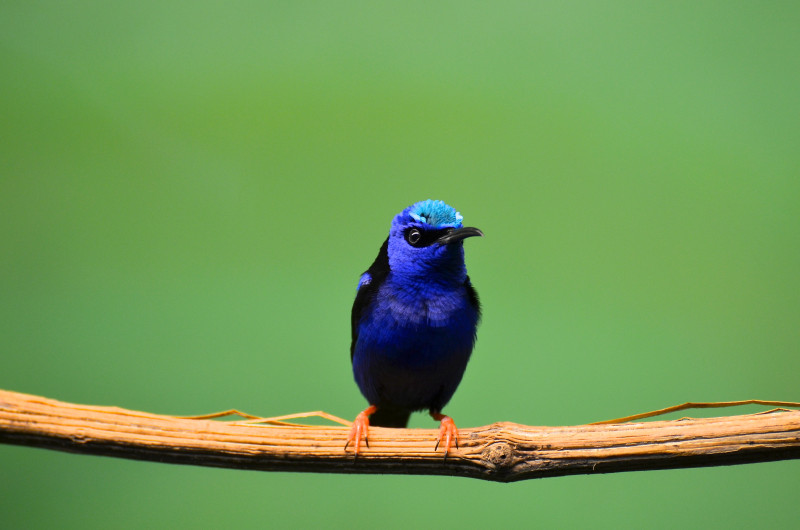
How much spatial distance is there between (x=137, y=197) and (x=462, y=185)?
215 centimetres

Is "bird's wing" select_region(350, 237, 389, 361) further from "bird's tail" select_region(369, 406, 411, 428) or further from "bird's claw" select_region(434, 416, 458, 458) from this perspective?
"bird's claw" select_region(434, 416, 458, 458)

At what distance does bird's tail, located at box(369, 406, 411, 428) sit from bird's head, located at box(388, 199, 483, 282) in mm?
668

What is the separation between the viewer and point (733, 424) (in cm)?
221

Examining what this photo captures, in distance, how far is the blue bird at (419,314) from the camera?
2805 mm

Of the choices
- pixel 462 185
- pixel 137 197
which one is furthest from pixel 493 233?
pixel 137 197

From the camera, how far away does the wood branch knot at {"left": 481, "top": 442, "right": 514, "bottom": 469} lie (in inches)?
88.1

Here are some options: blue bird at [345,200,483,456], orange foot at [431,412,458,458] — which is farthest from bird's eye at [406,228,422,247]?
orange foot at [431,412,458,458]

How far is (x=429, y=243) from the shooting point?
111 inches

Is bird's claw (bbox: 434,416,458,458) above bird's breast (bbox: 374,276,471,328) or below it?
below

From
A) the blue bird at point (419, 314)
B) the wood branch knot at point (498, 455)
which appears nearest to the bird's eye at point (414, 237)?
the blue bird at point (419, 314)

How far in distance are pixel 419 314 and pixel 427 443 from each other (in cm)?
60

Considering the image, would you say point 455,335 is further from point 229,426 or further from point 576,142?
point 576,142

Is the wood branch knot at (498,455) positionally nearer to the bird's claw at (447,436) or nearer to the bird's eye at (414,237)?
the bird's claw at (447,436)

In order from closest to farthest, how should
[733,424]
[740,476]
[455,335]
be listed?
[733,424] < [455,335] < [740,476]
